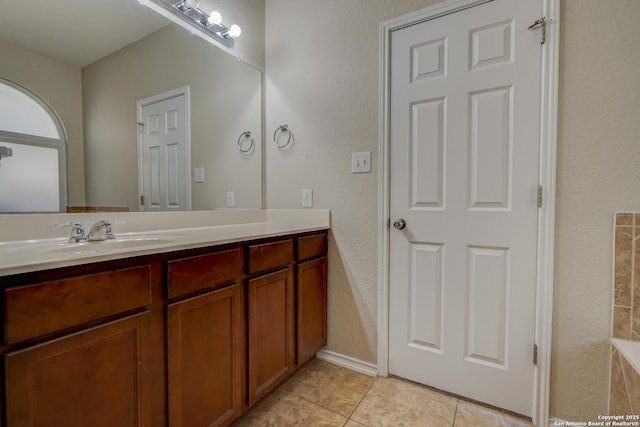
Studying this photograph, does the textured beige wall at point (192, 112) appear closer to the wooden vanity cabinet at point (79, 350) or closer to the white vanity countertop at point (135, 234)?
the white vanity countertop at point (135, 234)

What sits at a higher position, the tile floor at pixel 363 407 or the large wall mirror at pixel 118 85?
the large wall mirror at pixel 118 85

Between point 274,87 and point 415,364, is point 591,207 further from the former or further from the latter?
point 274,87

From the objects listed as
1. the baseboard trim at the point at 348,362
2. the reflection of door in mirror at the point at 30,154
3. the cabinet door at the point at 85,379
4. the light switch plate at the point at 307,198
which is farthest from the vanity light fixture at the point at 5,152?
the baseboard trim at the point at 348,362

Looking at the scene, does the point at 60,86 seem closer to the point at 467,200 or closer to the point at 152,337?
the point at 152,337

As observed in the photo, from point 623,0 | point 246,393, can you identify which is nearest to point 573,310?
point 623,0

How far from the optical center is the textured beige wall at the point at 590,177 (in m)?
1.14

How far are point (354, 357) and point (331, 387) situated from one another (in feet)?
0.80

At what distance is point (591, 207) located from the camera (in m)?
1.20

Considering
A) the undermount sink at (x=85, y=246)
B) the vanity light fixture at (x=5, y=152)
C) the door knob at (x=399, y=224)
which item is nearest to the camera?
the undermount sink at (x=85, y=246)

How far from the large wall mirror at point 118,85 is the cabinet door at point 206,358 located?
2.34 feet

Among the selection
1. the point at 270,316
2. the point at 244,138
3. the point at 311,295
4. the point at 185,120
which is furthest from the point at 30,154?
the point at 311,295

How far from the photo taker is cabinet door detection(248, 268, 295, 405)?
1302 mm

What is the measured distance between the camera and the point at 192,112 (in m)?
1.71

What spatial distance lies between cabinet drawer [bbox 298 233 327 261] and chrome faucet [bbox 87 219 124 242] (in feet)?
2.85
